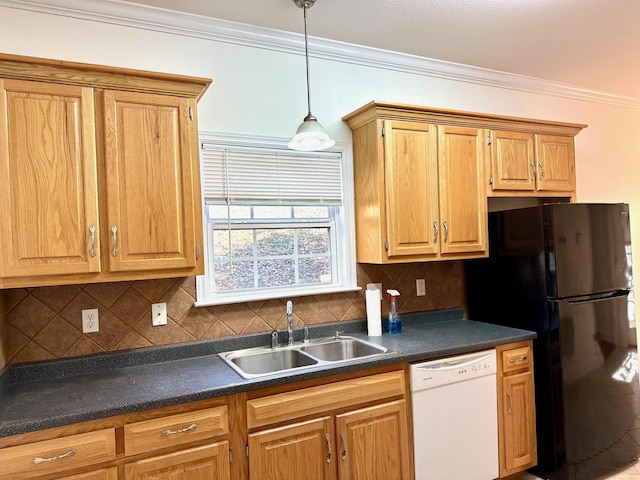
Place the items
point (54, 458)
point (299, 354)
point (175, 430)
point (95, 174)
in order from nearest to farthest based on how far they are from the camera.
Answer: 1. point (54, 458)
2. point (175, 430)
3. point (95, 174)
4. point (299, 354)

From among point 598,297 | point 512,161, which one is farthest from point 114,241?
point 598,297

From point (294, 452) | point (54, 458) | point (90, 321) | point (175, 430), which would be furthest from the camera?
point (90, 321)

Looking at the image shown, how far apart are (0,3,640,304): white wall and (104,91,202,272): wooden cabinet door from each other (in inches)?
17.6

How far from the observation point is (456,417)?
96.4 inches

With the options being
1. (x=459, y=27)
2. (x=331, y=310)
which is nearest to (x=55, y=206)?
(x=331, y=310)

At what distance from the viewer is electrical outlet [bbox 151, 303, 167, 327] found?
235 centimetres

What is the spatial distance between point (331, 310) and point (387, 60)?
1.67 metres

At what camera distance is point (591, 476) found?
8.91ft

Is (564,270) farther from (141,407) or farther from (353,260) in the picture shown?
(141,407)

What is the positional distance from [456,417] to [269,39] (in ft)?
7.70

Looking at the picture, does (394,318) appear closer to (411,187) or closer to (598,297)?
(411,187)

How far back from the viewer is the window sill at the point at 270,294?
249 centimetres

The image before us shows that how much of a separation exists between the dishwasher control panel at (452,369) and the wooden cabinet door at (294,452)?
1.74ft

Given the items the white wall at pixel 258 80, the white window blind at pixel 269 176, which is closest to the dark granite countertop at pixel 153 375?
the white window blind at pixel 269 176
